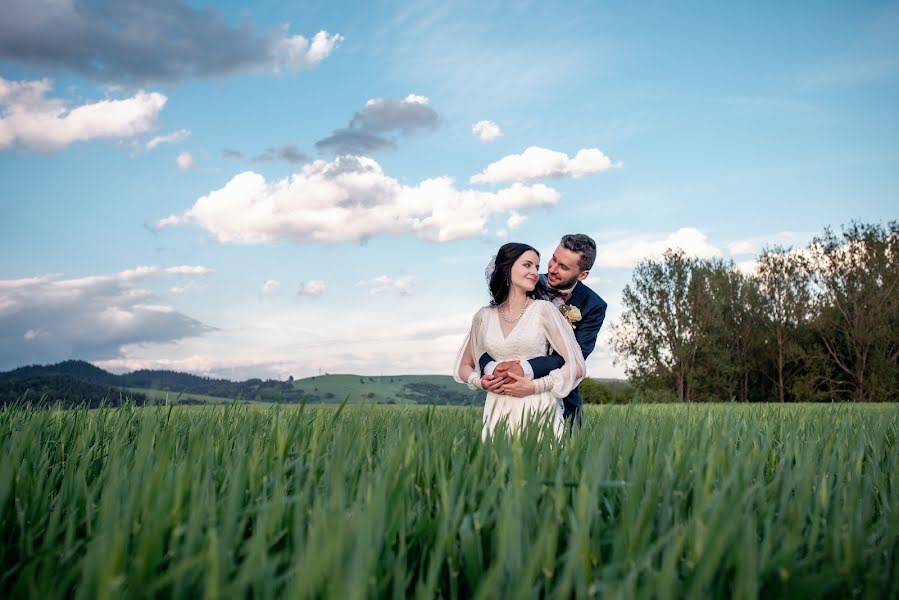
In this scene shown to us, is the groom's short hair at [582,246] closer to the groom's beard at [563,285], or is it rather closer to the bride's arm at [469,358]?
the groom's beard at [563,285]

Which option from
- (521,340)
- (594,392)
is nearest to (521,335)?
(521,340)

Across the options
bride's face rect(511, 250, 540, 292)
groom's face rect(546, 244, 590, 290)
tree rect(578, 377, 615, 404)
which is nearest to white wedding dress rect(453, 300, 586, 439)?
bride's face rect(511, 250, 540, 292)

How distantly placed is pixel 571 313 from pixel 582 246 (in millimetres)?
635

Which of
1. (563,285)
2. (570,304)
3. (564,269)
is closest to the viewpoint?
(564,269)

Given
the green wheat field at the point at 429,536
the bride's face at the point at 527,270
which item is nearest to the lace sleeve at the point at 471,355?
the bride's face at the point at 527,270

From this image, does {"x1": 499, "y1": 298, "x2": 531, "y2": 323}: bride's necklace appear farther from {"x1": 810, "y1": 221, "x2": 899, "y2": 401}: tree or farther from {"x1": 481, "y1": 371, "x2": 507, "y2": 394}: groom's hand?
{"x1": 810, "y1": 221, "x2": 899, "y2": 401}: tree

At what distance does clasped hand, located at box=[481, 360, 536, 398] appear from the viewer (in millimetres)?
4945

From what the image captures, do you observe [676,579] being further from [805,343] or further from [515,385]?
[805,343]

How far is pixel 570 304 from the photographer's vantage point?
5785 millimetres

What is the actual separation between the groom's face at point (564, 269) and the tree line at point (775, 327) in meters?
31.2

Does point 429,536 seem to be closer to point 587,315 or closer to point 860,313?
point 587,315

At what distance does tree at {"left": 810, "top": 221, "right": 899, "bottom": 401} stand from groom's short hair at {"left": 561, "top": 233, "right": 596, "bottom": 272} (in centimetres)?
3451

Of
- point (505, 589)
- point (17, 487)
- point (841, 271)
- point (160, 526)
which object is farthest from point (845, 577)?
point (841, 271)

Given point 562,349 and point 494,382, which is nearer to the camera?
point 494,382
